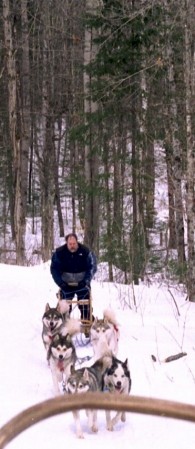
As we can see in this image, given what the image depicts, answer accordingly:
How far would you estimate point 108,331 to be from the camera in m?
6.69

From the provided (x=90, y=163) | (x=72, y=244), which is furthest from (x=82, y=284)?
(x=90, y=163)

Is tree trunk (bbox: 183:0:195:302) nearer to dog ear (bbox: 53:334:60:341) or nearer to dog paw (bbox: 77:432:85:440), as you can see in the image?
dog ear (bbox: 53:334:60:341)

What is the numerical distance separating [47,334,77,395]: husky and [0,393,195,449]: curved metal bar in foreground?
4602 millimetres

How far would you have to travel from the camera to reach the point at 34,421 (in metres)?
1.30

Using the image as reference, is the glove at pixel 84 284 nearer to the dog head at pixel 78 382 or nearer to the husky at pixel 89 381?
the husky at pixel 89 381

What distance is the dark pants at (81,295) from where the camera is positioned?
8.04 meters

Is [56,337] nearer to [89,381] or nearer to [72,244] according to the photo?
[89,381]

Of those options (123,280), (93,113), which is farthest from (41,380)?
(93,113)

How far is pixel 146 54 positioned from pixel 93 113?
6.02 feet

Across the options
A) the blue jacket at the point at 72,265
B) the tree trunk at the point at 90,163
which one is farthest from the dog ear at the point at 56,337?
the tree trunk at the point at 90,163

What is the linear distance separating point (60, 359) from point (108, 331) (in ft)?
2.91

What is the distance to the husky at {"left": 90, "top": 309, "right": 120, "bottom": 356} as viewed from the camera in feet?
21.9

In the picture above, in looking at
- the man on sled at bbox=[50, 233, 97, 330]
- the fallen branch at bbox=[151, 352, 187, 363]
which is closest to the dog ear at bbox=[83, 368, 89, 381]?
the fallen branch at bbox=[151, 352, 187, 363]

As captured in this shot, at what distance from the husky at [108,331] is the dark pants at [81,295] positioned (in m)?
1.01
